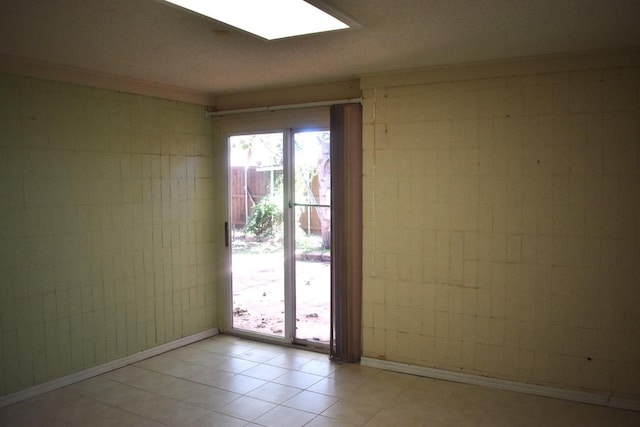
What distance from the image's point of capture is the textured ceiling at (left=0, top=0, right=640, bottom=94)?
268cm

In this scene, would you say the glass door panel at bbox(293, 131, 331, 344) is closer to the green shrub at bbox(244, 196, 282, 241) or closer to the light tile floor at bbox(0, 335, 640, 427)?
the green shrub at bbox(244, 196, 282, 241)

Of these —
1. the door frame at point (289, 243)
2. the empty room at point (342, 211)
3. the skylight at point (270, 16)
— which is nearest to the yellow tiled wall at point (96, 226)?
the empty room at point (342, 211)

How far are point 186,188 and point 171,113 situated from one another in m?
0.78

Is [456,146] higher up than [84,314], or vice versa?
[456,146]

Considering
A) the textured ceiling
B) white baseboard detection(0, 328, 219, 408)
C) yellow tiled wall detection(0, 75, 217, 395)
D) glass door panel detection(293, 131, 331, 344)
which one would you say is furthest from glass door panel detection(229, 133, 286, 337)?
the textured ceiling

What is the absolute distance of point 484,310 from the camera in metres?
4.07

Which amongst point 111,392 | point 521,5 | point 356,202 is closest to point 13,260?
point 111,392

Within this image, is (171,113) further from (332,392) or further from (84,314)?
(332,392)

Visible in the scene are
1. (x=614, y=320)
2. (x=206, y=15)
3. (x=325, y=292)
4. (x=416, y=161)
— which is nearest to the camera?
(x=206, y=15)

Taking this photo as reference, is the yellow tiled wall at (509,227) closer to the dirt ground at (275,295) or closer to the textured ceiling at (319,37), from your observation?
the textured ceiling at (319,37)

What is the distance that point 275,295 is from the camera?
5312 millimetres

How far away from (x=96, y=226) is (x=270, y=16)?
2.67 meters

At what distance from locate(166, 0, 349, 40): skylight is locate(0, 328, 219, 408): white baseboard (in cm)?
320

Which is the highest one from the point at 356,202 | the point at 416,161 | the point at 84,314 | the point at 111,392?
the point at 416,161
